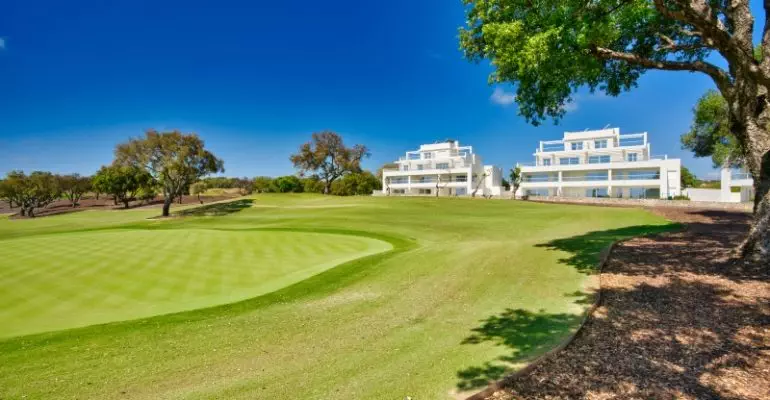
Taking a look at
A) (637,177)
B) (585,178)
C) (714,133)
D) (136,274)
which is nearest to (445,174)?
(585,178)

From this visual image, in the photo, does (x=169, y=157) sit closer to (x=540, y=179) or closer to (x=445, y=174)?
(x=445, y=174)

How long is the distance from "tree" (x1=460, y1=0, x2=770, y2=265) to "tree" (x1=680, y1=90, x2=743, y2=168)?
2119 cm

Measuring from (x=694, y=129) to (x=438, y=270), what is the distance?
131 feet

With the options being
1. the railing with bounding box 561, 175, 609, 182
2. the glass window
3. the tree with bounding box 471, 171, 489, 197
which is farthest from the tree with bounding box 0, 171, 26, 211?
the glass window

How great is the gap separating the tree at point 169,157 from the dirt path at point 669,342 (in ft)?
160

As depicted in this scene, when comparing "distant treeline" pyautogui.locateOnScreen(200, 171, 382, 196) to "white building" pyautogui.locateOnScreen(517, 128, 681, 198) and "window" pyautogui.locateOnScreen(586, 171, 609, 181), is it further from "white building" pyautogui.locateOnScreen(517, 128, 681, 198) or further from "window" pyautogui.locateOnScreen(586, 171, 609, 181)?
"window" pyautogui.locateOnScreen(586, 171, 609, 181)

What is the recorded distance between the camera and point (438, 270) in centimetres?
1157

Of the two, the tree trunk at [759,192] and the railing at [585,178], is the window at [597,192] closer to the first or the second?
the railing at [585,178]

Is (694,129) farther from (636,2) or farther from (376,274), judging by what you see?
(376,274)

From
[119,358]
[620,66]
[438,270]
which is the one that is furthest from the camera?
[620,66]

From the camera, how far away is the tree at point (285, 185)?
88.3 meters

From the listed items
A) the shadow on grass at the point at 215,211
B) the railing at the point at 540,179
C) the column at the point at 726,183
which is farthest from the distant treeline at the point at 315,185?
the column at the point at 726,183

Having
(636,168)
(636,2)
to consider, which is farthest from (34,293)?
(636,168)

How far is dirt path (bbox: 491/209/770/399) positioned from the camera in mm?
4773
